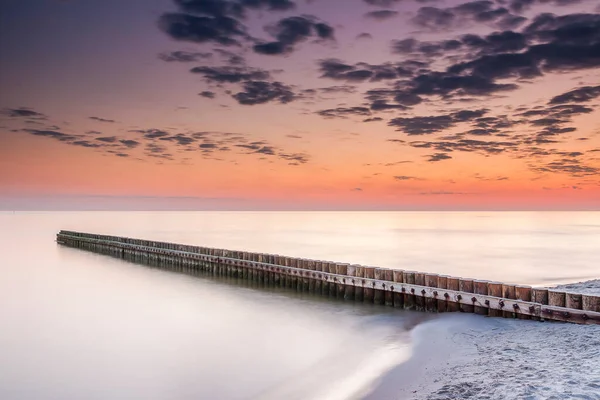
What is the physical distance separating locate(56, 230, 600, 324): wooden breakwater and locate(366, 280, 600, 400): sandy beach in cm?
51

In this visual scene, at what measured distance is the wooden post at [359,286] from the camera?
71.3ft

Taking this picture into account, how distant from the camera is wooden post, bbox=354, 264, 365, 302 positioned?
21.7 metres

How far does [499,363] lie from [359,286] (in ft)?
35.3

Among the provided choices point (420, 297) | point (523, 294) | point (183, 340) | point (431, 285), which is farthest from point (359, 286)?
point (183, 340)

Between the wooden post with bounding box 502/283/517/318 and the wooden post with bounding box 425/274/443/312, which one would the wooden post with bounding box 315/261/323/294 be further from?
the wooden post with bounding box 502/283/517/318

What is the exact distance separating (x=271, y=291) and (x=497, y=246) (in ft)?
153

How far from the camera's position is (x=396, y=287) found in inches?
786

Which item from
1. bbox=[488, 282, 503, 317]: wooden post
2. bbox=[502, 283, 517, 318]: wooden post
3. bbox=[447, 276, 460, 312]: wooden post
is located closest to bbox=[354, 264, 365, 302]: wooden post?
bbox=[447, 276, 460, 312]: wooden post

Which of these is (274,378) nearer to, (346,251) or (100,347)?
(100,347)

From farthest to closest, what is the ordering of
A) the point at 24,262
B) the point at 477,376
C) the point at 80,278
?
the point at 24,262 → the point at 80,278 → the point at 477,376

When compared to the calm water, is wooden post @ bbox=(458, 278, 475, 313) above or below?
above

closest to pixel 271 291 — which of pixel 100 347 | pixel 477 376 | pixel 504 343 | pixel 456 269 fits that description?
pixel 100 347

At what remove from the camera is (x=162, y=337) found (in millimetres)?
18469

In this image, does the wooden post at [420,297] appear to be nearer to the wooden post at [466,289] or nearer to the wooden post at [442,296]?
the wooden post at [442,296]
